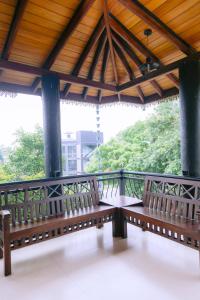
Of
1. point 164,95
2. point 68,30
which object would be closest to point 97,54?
point 68,30

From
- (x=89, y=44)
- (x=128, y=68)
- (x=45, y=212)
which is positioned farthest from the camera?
(x=128, y=68)

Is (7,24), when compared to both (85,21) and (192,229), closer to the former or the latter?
(85,21)

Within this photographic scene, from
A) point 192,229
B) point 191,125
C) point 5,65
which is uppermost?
point 5,65

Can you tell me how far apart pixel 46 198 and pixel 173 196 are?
1.82 metres

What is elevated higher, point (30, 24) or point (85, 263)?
point (30, 24)

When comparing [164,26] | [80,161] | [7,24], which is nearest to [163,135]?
[80,161]

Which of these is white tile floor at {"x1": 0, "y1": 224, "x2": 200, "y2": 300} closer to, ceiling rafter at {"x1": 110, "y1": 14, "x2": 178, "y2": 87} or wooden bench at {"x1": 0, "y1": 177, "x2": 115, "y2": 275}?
wooden bench at {"x1": 0, "y1": 177, "x2": 115, "y2": 275}

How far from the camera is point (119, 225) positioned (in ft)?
10.2

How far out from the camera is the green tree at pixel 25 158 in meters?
6.95

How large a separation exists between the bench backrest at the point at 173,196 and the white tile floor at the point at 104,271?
20.1 inches

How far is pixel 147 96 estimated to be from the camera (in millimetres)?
5039

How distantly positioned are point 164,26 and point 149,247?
312 centimetres

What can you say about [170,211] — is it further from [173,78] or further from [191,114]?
[173,78]

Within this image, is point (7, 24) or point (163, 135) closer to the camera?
point (7, 24)
